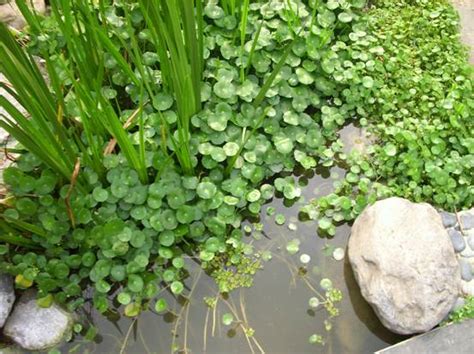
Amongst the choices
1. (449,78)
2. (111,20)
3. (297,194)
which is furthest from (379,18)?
(111,20)

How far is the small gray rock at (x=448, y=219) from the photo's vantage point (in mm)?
2717

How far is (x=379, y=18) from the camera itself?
3297 mm

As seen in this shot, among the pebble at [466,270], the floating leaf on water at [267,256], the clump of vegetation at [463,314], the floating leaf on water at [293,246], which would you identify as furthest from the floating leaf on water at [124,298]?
the pebble at [466,270]

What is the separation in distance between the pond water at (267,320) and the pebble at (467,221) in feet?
1.99

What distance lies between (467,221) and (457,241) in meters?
0.13

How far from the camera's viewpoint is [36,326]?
7.98 feet

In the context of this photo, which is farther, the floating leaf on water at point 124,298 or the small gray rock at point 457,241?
the small gray rock at point 457,241

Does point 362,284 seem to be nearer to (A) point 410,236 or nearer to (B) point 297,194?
(A) point 410,236

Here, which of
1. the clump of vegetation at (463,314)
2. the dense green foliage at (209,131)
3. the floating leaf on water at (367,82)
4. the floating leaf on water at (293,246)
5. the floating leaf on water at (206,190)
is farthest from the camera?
the floating leaf on water at (367,82)

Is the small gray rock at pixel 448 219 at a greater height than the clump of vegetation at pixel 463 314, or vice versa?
the small gray rock at pixel 448 219

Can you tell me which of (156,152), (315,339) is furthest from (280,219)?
(156,152)

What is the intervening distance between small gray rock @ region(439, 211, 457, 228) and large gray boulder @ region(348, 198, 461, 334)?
0.51ft

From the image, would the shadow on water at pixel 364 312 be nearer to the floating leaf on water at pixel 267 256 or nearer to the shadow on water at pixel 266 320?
the shadow on water at pixel 266 320

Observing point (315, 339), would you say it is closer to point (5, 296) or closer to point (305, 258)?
point (305, 258)
